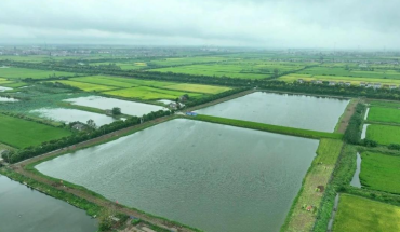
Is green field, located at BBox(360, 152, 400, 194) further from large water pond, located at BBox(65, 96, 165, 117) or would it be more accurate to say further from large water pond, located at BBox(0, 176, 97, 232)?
large water pond, located at BBox(65, 96, 165, 117)

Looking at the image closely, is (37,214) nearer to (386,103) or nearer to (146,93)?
(146,93)

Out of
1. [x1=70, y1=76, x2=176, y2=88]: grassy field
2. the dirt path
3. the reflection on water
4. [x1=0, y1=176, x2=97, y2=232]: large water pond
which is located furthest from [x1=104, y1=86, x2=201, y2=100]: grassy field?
the reflection on water

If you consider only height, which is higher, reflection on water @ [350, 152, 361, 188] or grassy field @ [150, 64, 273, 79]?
grassy field @ [150, 64, 273, 79]

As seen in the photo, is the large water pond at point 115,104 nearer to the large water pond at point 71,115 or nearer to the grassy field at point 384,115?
the large water pond at point 71,115

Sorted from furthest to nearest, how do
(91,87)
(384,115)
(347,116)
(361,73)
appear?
(361,73), (91,87), (384,115), (347,116)

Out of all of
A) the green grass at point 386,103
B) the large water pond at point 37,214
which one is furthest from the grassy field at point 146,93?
the large water pond at point 37,214

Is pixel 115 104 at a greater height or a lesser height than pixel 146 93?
lesser

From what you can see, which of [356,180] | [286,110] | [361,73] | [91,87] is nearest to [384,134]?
[356,180]
